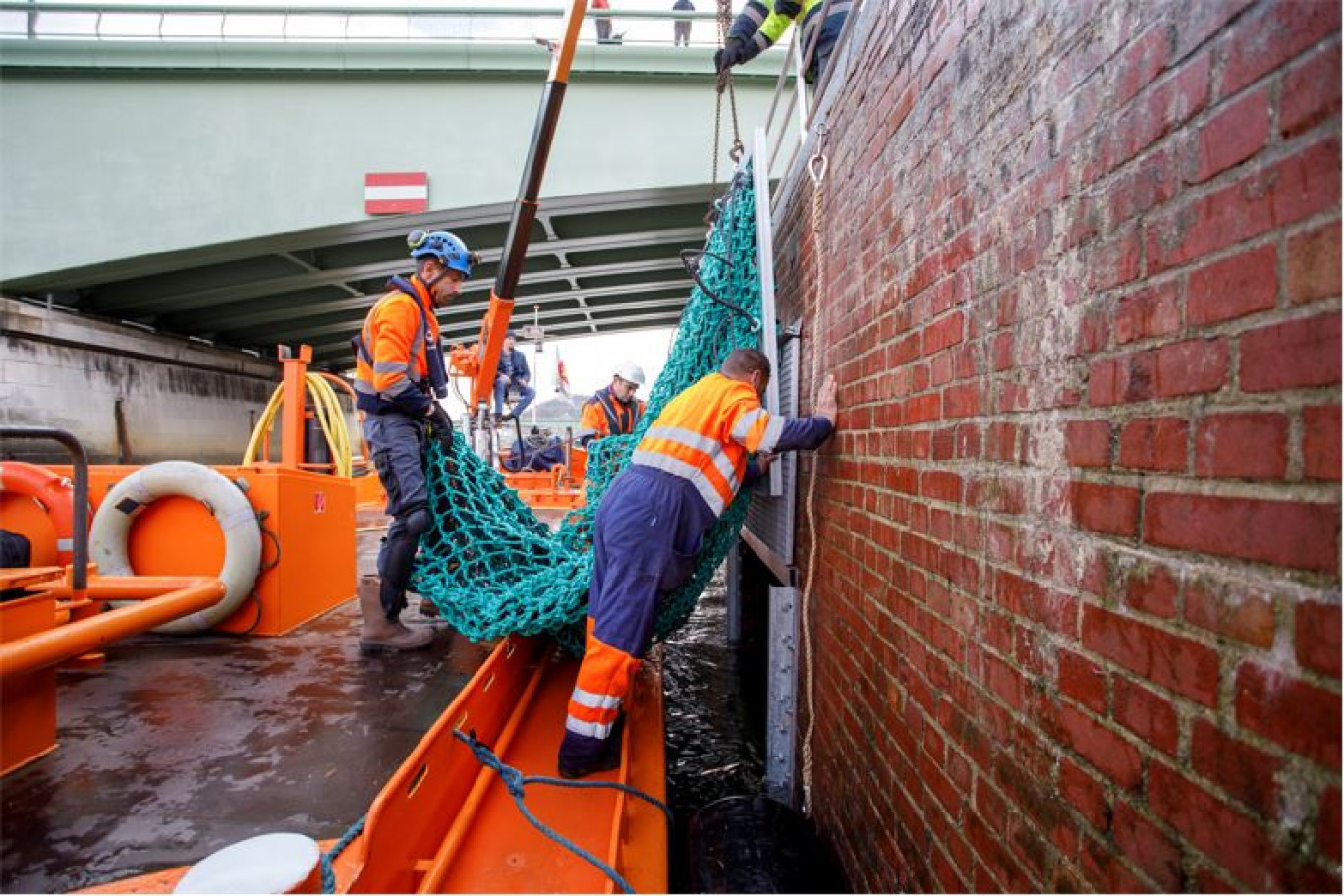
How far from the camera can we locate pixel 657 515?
8.49ft

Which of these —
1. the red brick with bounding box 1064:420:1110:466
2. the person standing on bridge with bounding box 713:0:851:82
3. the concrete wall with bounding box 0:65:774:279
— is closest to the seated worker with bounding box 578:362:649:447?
the concrete wall with bounding box 0:65:774:279

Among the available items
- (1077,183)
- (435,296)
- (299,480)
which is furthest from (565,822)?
(299,480)

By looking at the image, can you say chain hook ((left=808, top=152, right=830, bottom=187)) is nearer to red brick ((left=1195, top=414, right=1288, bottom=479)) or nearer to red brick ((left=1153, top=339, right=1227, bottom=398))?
red brick ((left=1153, top=339, right=1227, bottom=398))

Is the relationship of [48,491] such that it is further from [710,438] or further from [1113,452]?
[1113,452]

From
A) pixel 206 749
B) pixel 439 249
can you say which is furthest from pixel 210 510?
pixel 439 249

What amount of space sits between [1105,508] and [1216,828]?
0.42 metres

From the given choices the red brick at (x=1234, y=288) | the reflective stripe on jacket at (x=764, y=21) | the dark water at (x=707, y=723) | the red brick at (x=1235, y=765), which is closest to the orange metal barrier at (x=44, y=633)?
the dark water at (x=707, y=723)

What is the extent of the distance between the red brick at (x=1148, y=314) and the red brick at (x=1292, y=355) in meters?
0.12

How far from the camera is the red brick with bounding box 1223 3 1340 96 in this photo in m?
0.69

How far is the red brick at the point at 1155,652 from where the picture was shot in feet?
2.70

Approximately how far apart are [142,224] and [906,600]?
11.1 m

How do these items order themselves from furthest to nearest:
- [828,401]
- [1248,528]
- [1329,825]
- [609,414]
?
[609,414] → [828,401] → [1248,528] → [1329,825]

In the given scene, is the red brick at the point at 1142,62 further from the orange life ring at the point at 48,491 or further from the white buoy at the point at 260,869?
the orange life ring at the point at 48,491

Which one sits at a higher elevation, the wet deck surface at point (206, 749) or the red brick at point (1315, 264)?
the red brick at point (1315, 264)
